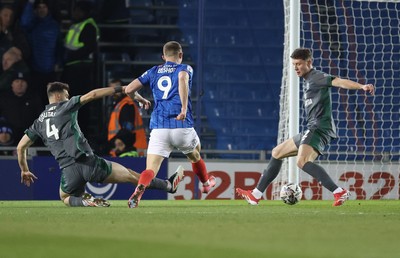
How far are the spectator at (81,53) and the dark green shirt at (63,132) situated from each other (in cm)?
587

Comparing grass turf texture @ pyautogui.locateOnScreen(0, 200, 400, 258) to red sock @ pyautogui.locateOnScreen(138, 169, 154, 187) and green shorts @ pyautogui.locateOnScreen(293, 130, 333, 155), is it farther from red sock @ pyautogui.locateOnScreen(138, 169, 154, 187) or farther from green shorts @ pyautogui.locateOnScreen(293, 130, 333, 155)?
green shorts @ pyautogui.locateOnScreen(293, 130, 333, 155)

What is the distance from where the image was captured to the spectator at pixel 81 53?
16.2m

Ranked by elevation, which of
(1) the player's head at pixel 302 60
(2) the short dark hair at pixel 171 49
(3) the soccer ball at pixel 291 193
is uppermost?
(2) the short dark hair at pixel 171 49

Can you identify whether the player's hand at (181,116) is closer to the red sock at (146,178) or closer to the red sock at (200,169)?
the red sock at (146,178)

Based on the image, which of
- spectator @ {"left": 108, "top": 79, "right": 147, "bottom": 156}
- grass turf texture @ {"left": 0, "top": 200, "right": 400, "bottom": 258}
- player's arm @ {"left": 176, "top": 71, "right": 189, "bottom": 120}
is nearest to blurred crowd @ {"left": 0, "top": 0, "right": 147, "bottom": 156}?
spectator @ {"left": 108, "top": 79, "right": 147, "bottom": 156}

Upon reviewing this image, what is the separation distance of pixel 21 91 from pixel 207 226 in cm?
904

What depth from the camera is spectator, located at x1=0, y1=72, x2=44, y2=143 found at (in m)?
15.6

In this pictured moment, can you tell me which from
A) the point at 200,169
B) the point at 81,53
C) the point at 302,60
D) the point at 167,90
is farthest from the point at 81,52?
the point at 302,60

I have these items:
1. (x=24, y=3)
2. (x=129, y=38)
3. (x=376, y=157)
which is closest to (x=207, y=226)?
(x=376, y=157)

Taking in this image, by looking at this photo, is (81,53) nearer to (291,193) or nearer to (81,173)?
(81,173)

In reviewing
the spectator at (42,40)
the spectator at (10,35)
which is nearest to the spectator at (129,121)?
the spectator at (42,40)

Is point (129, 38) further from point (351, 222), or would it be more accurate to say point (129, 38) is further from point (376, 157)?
point (351, 222)

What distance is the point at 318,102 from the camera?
10.4m

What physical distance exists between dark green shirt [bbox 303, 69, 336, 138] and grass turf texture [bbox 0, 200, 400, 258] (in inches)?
56.2
